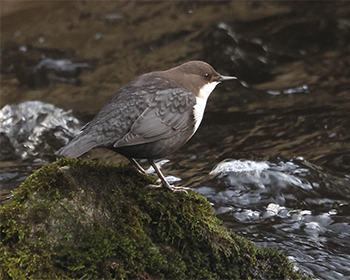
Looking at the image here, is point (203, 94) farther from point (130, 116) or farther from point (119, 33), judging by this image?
point (119, 33)

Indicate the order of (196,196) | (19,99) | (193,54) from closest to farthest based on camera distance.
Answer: (196,196) → (19,99) → (193,54)

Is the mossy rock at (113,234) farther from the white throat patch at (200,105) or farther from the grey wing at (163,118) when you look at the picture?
the white throat patch at (200,105)

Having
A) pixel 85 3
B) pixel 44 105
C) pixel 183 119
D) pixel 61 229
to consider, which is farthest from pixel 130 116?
pixel 85 3

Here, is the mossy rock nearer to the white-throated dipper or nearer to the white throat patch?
the white-throated dipper

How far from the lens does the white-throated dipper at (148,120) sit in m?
3.05

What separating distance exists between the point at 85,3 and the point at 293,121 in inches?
258

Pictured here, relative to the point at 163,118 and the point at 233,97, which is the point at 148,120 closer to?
the point at 163,118

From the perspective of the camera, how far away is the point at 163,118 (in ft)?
10.9

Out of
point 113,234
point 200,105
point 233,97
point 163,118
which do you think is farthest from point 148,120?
point 233,97

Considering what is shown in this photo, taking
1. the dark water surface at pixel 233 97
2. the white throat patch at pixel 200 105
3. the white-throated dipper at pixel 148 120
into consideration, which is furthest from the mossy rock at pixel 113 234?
the dark water surface at pixel 233 97

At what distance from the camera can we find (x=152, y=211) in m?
2.85

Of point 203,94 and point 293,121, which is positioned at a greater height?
point 203,94

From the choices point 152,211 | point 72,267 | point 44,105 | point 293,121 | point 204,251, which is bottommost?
point 293,121

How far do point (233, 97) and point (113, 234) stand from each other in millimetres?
5663
